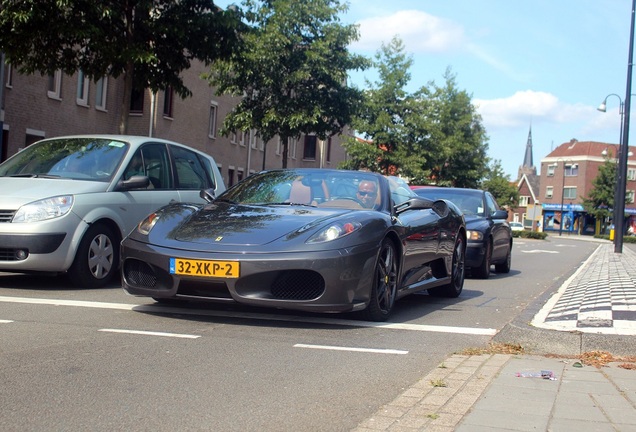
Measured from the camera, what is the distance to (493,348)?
548 centimetres

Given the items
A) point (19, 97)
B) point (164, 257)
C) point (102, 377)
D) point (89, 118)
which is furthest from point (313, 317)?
point (89, 118)

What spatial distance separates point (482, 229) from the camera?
12539 mm

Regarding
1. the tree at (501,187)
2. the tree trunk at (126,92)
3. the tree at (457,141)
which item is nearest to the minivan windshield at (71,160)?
the tree trunk at (126,92)

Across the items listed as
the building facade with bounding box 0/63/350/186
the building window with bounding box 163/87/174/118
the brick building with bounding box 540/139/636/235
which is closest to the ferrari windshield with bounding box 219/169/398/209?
the building facade with bounding box 0/63/350/186

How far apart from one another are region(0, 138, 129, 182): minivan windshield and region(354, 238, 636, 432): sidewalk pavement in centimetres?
488

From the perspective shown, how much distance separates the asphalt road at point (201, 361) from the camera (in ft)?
11.6

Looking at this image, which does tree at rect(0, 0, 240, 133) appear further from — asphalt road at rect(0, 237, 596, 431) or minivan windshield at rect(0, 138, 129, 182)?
asphalt road at rect(0, 237, 596, 431)

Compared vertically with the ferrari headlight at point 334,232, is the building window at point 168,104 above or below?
above

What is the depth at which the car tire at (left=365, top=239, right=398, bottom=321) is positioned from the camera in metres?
6.38

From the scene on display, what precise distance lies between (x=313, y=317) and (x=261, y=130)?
22.1 m

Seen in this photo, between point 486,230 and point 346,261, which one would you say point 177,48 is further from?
point 346,261

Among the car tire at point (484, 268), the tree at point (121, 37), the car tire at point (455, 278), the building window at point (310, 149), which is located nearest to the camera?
the car tire at point (455, 278)

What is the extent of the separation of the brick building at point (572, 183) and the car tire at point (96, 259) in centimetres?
9476

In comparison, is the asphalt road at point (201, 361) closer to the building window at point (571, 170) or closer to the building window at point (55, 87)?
the building window at point (55, 87)
